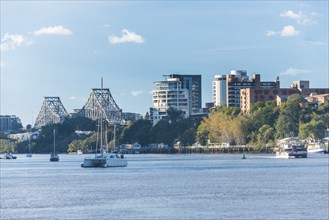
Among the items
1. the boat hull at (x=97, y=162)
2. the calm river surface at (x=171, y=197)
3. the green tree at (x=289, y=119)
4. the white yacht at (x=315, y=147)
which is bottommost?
the calm river surface at (x=171, y=197)

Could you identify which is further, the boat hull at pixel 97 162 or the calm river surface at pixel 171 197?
the boat hull at pixel 97 162

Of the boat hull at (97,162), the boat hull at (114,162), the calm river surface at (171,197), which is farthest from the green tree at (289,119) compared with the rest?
the calm river surface at (171,197)

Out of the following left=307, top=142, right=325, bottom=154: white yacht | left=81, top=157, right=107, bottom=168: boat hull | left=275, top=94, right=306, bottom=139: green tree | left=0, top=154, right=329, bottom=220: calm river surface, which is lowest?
left=0, top=154, right=329, bottom=220: calm river surface

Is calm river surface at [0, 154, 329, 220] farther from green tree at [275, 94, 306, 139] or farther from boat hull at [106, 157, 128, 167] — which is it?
green tree at [275, 94, 306, 139]

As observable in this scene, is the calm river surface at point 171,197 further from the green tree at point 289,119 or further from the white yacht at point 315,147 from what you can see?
the green tree at point 289,119

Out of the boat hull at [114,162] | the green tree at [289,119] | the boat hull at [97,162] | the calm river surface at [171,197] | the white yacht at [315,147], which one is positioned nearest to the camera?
the calm river surface at [171,197]

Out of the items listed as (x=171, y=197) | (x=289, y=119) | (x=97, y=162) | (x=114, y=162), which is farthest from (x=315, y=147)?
(x=171, y=197)

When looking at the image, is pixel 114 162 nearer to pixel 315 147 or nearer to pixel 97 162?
pixel 97 162

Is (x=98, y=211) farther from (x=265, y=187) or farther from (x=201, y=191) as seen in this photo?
(x=265, y=187)

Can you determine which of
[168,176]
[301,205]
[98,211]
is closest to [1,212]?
[98,211]

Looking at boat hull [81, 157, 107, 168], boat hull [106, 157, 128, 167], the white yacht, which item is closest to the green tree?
the white yacht

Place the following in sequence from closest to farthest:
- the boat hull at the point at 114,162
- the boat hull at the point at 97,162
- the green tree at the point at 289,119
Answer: the boat hull at the point at 97,162
the boat hull at the point at 114,162
the green tree at the point at 289,119

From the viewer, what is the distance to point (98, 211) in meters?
53.9

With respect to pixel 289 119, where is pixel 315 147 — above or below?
below
